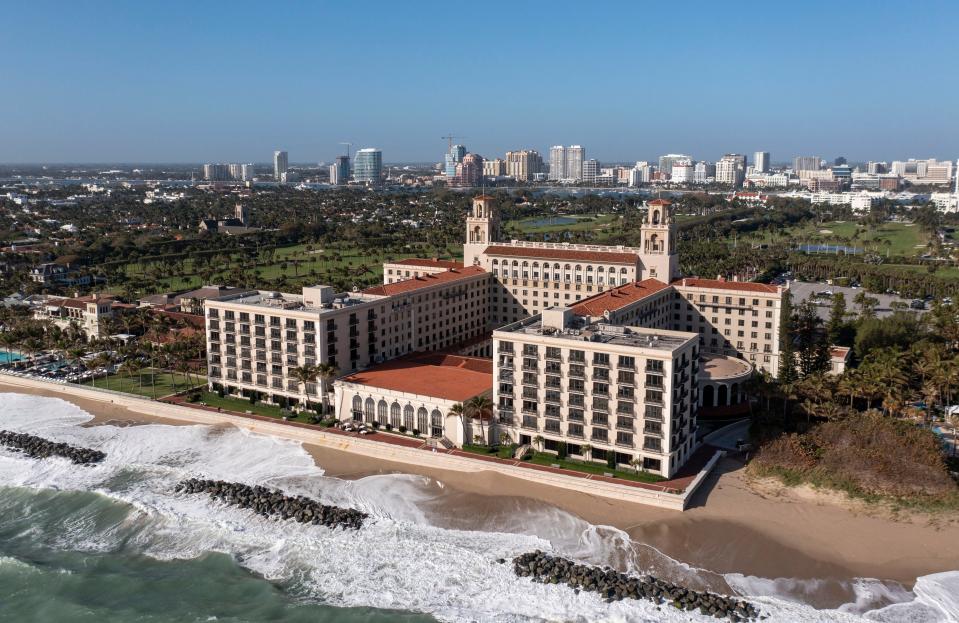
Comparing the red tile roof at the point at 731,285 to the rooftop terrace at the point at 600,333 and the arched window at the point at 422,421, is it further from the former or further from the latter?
the arched window at the point at 422,421

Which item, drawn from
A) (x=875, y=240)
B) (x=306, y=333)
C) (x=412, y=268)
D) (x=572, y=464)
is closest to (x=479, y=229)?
(x=412, y=268)

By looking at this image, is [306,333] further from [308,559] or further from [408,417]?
[308,559]

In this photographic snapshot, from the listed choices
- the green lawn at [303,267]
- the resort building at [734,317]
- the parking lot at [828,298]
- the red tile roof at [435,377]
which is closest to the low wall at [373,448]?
the red tile roof at [435,377]

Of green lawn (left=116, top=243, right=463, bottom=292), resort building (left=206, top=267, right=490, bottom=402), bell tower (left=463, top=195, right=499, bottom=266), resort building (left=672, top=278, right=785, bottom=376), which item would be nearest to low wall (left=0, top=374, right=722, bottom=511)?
resort building (left=206, top=267, right=490, bottom=402)

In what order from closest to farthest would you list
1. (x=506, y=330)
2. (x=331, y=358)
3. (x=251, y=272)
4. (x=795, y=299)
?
(x=506, y=330), (x=331, y=358), (x=795, y=299), (x=251, y=272)

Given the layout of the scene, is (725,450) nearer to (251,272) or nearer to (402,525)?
(402,525)

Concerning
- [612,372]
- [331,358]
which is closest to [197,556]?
[331,358]

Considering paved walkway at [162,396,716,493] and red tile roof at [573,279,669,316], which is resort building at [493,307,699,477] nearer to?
paved walkway at [162,396,716,493]
